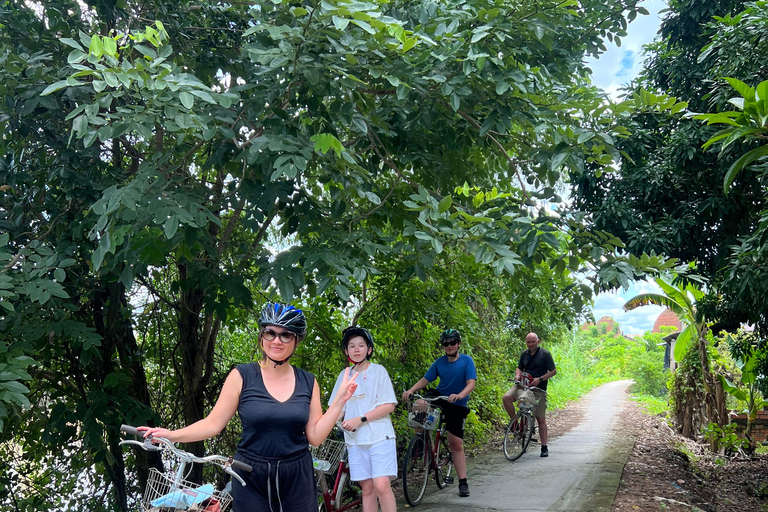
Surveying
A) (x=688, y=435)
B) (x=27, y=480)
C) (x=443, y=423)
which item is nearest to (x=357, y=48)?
(x=443, y=423)

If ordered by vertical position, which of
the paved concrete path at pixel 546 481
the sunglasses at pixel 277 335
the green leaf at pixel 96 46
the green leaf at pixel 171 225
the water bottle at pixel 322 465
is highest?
the green leaf at pixel 96 46

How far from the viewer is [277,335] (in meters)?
3.44

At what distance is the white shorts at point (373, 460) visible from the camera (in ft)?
17.3

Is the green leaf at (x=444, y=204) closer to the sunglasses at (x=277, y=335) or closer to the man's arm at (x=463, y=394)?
the sunglasses at (x=277, y=335)

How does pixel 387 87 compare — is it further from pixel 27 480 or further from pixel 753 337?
pixel 753 337

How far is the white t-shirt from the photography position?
17.4 ft

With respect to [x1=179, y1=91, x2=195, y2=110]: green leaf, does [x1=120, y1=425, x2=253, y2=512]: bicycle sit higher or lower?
lower

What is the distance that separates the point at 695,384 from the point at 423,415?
8.30 meters

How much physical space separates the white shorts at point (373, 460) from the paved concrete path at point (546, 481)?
1.97 meters

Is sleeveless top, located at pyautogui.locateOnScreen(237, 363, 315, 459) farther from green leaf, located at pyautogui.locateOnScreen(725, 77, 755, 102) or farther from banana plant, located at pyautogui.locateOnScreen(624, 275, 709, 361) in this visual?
banana plant, located at pyautogui.locateOnScreen(624, 275, 709, 361)

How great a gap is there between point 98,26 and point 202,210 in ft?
8.67

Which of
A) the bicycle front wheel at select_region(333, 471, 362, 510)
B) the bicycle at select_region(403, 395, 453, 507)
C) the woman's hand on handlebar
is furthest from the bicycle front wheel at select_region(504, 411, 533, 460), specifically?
the woman's hand on handlebar

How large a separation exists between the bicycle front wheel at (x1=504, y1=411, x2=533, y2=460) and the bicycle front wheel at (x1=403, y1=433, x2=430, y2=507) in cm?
316

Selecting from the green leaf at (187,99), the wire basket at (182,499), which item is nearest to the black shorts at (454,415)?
the wire basket at (182,499)
